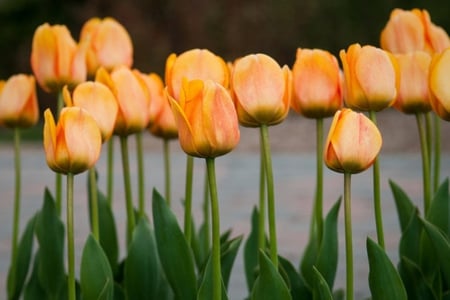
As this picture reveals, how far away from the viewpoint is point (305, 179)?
19.3 feet

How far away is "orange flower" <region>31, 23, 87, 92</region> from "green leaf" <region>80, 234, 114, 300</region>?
508 mm

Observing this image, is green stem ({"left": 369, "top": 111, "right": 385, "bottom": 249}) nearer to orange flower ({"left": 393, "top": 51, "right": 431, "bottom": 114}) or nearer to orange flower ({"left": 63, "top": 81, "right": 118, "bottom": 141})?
orange flower ({"left": 393, "top": 51, "right": 431, "bottom": 114})

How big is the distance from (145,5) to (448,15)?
2.53m

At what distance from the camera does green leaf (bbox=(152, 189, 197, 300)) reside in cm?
179

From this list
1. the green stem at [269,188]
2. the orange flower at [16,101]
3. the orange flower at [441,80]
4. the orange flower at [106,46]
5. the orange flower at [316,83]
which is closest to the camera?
the green stem at [269,188]

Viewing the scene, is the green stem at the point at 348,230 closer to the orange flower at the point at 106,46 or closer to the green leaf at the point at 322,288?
the green leaf at the point at 322,288

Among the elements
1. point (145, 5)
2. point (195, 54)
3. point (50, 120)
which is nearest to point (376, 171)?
point (195, 54)

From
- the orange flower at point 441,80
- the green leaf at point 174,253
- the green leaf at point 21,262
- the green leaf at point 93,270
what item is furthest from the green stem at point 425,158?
the green leaf at point 21,262

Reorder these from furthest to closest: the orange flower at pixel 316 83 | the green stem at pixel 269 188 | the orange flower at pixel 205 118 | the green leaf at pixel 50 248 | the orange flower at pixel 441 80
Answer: the green leaf at pixel 50 248 → the orange flower at pixel 316 83 → the orange flower at pixel 441 80 → the green stem at pixel 269 188 → the orange flower at pixel 205 118

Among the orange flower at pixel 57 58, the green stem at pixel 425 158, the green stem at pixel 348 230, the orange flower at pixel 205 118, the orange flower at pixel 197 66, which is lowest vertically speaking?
the green stem at pixel 348 230

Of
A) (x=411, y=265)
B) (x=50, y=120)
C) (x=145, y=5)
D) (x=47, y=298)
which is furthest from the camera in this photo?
(x=145, y=5)

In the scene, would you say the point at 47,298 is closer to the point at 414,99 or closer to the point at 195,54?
the point at 195,54

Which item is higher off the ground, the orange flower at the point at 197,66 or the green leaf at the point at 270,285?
the orange flower at the point at 197,66

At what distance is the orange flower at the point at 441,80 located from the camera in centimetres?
172
